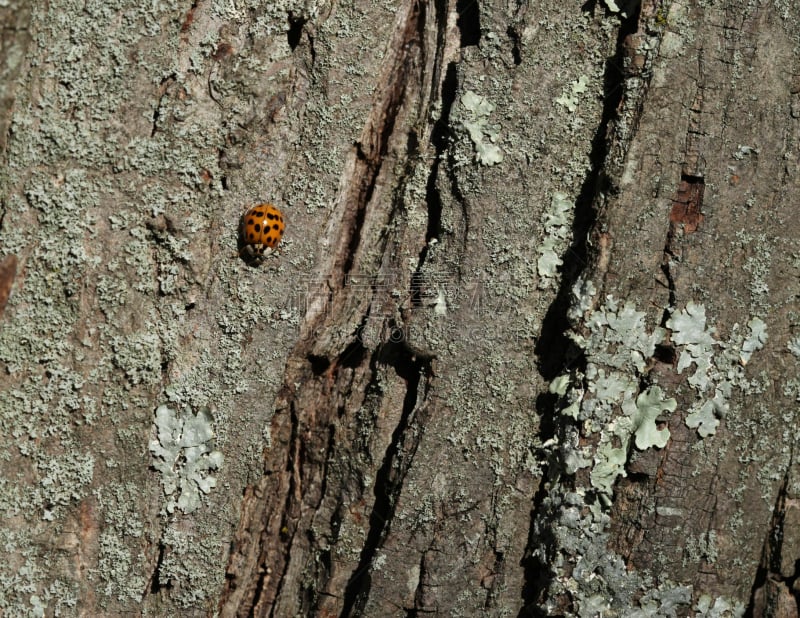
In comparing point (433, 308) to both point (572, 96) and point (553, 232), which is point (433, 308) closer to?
point (553, 232)

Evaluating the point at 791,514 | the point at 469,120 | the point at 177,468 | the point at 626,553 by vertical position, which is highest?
the point at 469,120

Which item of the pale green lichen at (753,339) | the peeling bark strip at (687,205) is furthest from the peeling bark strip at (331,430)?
the pale green lichen at (753,339)

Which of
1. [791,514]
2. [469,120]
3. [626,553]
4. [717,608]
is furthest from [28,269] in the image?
[791,514]

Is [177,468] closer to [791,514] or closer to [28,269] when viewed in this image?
[28,269]

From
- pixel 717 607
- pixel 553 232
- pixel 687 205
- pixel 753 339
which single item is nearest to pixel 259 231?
pixel 553 232

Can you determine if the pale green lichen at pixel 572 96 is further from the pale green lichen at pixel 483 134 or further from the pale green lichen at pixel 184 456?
the pale green lichen at pixel 184 456

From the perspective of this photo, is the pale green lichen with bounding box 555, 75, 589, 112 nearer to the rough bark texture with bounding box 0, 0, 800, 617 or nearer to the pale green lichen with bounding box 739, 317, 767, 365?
the rough bark texture with bounding box 0, 0, 800, 617
